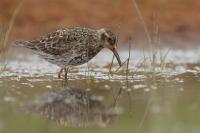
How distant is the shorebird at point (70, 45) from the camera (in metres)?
11.0

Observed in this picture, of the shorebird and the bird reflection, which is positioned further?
the shorebird

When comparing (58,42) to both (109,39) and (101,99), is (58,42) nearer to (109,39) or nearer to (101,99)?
(109,39)

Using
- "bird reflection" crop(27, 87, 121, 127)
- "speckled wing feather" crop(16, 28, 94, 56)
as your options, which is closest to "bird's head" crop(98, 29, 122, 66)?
"speckled wing feather" crop(16, 28, 94, 56)

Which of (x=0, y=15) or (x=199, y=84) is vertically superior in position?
(x=0, y=15)

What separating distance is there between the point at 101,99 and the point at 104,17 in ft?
20.2

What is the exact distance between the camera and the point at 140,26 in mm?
15367

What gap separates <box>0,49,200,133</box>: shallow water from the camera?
788cm

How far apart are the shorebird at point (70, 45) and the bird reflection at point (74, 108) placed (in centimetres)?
127

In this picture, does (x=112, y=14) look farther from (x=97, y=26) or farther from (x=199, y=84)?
(x=199, y=84)

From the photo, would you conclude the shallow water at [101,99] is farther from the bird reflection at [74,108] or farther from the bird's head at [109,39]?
the bird's head at [109,39]

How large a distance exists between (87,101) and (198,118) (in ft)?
4.91

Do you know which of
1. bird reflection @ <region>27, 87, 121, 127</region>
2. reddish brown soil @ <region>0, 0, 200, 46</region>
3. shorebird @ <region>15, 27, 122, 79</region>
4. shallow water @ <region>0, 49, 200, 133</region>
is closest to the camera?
shallow water @ <region>0, 49, 200, 133</region>

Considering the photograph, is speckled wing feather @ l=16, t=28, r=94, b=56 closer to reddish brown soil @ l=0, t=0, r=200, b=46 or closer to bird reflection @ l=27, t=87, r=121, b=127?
bird reflection @ l=27, t=87, r=121, b=127

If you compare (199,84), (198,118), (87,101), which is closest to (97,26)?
(199,84)
